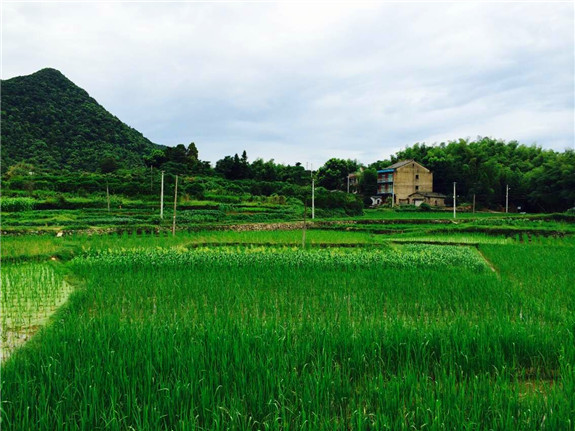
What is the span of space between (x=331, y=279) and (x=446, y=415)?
5109mm

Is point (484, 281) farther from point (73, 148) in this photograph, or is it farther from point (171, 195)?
point (73, 148)

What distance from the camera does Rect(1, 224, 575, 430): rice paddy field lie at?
9.61 feet

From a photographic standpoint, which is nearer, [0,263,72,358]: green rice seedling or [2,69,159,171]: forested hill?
[0,263,72,358]: green rice seedling

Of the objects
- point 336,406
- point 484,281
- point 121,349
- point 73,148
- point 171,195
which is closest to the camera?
point 336,406

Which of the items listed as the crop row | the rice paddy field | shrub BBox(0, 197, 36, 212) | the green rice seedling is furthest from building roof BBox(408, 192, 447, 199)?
the green rice seedling

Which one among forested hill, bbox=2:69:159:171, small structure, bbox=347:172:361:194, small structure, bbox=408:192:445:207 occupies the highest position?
forested hill, bbox=2:69:159:171

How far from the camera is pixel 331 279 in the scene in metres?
7.93

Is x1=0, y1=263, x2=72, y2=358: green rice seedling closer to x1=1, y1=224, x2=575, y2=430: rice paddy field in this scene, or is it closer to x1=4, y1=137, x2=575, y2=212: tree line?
x1=1, y1=224, x2=575, y2=430: rice paddy field

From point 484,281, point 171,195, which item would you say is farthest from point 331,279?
point 171,195

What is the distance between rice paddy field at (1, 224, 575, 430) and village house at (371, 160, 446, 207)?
1606 inches

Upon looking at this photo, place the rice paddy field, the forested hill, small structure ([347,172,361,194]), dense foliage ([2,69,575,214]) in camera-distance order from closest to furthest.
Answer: the rice paddy field < dense foliage ([2,69,575,214]) < the forested hill < small structure ([347,172,361,194])

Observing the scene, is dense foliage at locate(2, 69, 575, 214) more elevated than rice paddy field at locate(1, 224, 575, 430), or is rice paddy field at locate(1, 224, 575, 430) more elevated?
dense foliage at locate(2, 69, 575, 214)

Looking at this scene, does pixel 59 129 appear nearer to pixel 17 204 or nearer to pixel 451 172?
pixel 17 204

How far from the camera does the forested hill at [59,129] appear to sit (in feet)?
144
